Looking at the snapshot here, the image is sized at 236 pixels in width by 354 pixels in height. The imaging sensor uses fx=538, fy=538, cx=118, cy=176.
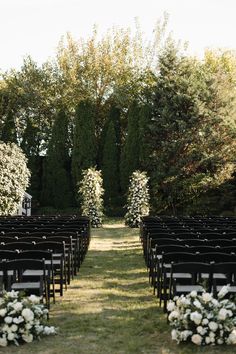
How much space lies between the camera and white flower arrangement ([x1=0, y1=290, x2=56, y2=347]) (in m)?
6.39

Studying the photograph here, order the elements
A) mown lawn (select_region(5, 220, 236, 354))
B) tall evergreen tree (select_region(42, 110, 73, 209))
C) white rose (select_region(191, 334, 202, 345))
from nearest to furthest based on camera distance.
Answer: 1. white rose (select_region(191, 334, 202, 345))
2. mown lawn (select_region(5, 220, 236, 354))
3. tall evergreen tree (select_region(42, 110, 73, 209))

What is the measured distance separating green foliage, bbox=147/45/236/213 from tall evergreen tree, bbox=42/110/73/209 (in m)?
5.76

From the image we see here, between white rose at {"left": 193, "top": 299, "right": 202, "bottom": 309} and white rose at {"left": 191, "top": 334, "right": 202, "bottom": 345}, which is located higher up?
white rose at {"left": 193, "top": 299, "right": 202, "bottom": 309}

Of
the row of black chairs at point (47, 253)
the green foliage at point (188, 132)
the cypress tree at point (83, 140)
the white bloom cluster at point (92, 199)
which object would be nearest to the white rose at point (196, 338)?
the row of black chairs at point (47, 253)

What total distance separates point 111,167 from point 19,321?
1133 inches

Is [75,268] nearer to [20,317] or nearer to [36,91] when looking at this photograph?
[20,317]

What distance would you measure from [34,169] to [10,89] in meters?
7.81

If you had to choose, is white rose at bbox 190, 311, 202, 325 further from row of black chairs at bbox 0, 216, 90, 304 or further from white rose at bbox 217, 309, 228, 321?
row of black chairs at bbox 0, 216, 90, 304

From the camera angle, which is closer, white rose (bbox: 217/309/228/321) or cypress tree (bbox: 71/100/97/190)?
white rose (bbox: 217/309/228/321)

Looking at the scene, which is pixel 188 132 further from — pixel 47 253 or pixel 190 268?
pixel 190 268

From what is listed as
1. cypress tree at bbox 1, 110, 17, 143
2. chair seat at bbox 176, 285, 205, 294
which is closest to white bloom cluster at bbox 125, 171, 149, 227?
cypress tree at bbox 1, 110, 17, 143

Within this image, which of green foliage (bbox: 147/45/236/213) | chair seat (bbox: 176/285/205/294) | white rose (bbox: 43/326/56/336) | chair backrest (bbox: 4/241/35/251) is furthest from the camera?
green foliage (bbox: 147/45/236/213)

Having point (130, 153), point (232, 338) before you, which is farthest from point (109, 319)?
point (130, 153)

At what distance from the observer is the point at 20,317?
6469 mm
